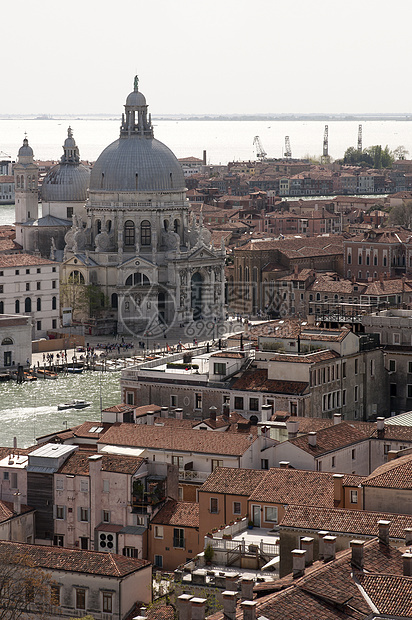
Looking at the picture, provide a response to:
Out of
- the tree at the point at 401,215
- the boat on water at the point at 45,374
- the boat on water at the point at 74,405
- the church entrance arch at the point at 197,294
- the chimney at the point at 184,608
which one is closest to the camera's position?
the chimney at the point at 184,608

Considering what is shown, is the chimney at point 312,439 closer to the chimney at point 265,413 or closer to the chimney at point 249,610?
the chimney at point 265,413

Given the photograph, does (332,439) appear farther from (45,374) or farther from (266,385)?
(45,374)

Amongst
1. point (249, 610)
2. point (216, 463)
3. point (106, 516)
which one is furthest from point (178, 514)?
point (249, 610)

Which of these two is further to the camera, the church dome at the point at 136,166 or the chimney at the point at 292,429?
the church dome at the point at 136,166

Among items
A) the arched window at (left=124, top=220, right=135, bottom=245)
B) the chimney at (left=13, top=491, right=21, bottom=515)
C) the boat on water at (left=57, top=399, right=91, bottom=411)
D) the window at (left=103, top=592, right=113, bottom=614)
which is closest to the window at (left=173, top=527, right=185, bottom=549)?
the chimney at (left=13, top=491, right=21, bottom=515)

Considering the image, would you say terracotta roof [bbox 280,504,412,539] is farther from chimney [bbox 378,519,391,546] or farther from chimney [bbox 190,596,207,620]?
chimney [bbox 190,596,207,620]

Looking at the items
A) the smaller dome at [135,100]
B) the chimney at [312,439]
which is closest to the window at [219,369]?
the chimney at [312,439]
